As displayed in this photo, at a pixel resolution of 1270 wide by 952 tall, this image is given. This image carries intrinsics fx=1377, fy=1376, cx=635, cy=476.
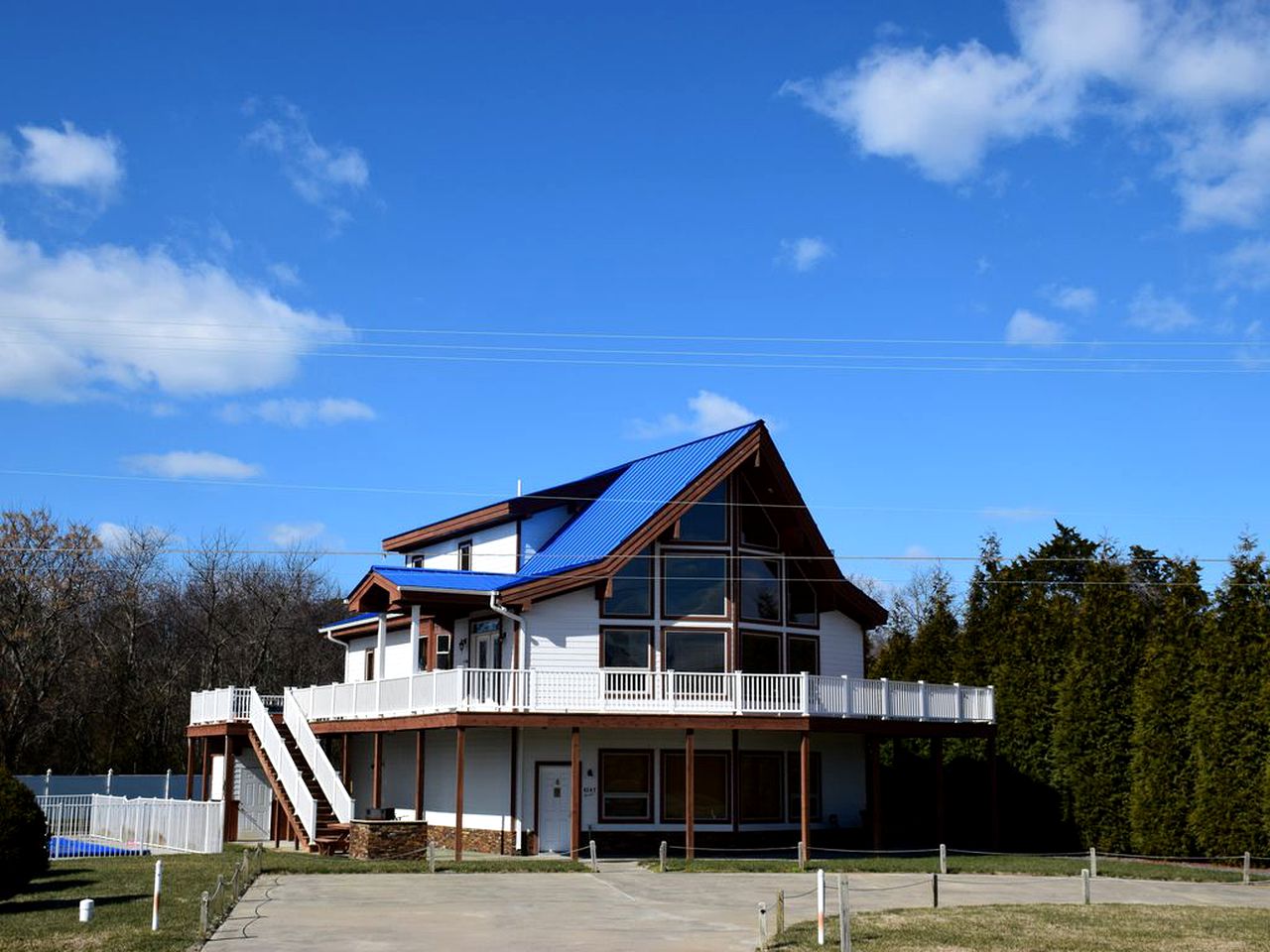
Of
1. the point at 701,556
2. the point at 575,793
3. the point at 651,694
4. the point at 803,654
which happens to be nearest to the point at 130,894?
the point at 575,793

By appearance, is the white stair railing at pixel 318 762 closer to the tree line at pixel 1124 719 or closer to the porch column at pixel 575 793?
the porch column at pixel 575 793

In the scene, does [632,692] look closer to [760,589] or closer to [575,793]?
[575,793]

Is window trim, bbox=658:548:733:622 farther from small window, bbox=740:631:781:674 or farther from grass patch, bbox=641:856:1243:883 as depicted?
grass patch, bbox=641:856:1243:883

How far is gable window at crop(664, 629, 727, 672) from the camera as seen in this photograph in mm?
34562

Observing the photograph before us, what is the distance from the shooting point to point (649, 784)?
112ft

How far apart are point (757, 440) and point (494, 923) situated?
1749 centimetres

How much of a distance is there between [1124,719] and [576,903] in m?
18.8

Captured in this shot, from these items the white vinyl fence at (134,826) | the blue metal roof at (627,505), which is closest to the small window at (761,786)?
the blue metal roof at (627,505)

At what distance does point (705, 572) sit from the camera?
35.1 m

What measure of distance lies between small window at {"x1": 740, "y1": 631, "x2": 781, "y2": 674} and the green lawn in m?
8.19

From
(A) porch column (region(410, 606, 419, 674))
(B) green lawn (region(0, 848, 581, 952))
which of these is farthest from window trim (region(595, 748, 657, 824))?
(A) porch column (region(410, 606, 419, 674))

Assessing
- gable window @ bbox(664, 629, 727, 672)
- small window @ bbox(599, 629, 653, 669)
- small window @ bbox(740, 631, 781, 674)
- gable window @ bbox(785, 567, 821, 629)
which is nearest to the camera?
small window @ bbox(599, 629, 653, 669)

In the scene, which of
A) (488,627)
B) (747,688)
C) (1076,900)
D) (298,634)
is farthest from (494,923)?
(298,634)

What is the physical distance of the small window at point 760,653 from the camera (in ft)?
116
